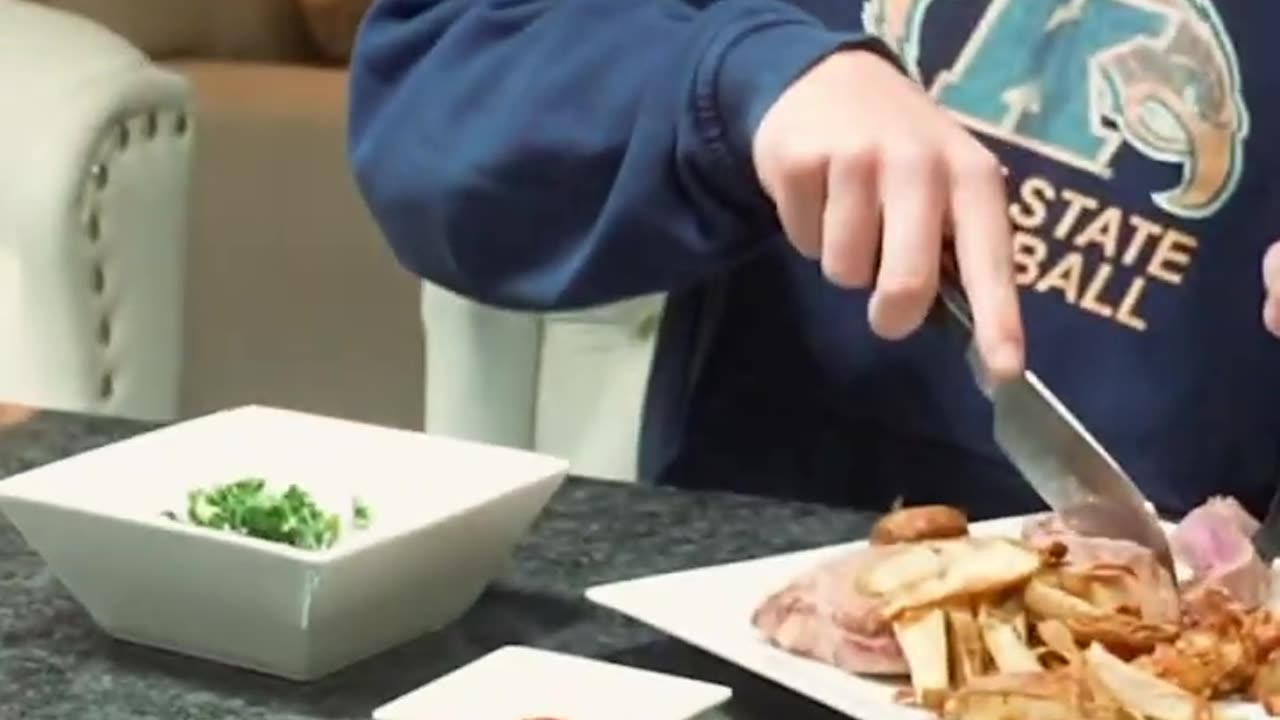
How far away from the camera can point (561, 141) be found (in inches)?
37.5

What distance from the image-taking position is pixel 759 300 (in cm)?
109

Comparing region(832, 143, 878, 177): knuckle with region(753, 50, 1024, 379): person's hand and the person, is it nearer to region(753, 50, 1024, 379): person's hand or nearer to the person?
region(753, 50, 1024, 379): person's hand

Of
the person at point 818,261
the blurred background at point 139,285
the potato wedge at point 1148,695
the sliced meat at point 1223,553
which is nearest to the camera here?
the potato wedge at point 1148,695

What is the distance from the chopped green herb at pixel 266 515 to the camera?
773 millimetres

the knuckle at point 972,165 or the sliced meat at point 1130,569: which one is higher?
the knuckle at point 972,165

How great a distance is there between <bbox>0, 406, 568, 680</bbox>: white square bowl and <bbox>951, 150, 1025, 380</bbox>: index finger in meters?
0.17

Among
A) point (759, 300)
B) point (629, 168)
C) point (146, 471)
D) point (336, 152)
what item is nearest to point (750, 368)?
point (759, 300)

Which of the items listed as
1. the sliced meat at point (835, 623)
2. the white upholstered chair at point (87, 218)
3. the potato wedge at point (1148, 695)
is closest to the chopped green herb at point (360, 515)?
the sliced meat at point (835, 623)

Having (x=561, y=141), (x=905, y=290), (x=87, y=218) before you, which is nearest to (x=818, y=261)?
(x=561, y=141)

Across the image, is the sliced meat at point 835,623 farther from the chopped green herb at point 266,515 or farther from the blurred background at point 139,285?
the blurred background at point 139,285

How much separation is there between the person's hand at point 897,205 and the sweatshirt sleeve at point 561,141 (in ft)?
0.25

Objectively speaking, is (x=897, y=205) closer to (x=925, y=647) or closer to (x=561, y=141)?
(x=925, y=647)

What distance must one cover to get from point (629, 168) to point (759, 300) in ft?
0.59

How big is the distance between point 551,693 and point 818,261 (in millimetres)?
264
